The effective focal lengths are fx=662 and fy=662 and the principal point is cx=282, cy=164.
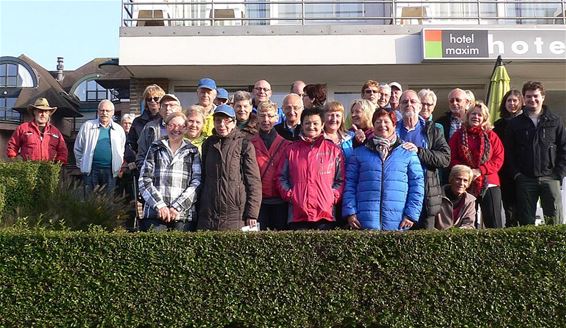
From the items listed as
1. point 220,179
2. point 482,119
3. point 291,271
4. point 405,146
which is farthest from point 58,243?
point 482,119

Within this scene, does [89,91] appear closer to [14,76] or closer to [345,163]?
[14,76]

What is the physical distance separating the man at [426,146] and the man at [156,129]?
2298 mm

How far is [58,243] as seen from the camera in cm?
532

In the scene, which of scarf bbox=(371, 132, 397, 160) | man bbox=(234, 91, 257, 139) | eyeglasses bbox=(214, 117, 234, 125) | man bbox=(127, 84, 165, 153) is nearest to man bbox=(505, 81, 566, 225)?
scarf bbox=(371, 132, 397, 160)

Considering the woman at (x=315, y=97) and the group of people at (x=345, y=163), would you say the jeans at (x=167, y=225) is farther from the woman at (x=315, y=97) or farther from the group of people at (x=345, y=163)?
the woman at (x=315, y=97)

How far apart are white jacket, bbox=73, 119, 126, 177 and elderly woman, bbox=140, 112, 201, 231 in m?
2.42

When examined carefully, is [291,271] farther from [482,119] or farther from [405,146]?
[482,119]

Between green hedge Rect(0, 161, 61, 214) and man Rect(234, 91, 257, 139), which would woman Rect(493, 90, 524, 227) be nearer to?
man Rect(234, 91, 257, 139)

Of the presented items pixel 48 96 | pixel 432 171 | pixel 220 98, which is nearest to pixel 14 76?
pixel 48 96

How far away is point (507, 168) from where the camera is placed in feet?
23.4

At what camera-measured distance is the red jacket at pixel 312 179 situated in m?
5.86

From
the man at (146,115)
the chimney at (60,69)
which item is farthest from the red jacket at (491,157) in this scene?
the chimney at (60,69)

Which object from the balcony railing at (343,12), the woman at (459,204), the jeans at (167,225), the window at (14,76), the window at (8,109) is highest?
the window at (14,76)

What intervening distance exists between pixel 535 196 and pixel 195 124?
3.58 meters
